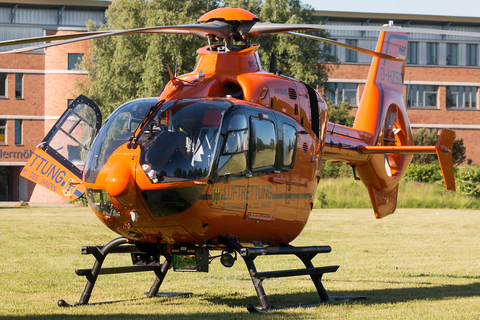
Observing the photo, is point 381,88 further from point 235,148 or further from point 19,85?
point 19,85

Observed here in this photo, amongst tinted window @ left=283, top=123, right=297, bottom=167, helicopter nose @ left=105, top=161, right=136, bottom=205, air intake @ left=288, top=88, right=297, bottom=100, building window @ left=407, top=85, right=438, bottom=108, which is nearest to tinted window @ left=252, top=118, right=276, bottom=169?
tinted window @ left=283, top=123, right=297, bottom=167

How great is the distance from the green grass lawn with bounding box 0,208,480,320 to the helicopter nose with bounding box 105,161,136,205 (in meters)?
1.59

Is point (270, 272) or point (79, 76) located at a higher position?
point (79, 76)

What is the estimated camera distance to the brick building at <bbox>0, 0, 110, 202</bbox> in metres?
39.9

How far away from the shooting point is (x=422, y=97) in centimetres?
4650

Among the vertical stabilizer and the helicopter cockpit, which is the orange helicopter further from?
the vertical stabilizer

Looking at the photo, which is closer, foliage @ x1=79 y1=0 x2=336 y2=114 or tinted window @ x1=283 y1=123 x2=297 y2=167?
tinted window @ x1=283 y1=123 x2=297 y2=167

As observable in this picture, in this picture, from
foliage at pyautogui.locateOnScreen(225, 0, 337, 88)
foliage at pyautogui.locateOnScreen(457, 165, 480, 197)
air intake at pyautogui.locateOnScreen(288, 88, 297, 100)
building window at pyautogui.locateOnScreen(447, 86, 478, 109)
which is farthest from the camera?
building window at pyautogui.locateOnScreen(447, 86, 478, 109)

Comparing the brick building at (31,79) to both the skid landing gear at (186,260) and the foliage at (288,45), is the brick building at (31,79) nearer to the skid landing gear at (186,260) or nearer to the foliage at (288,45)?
the foliage at (288,45)

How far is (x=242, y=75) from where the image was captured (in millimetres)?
7926

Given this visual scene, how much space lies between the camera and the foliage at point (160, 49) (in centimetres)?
2627

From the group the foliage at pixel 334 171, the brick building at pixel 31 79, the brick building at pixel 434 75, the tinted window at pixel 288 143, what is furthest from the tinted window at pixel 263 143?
A: the brick building at pixel 434 75

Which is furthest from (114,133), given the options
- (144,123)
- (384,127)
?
(384,127)

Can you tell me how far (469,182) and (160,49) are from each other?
19593 mm
